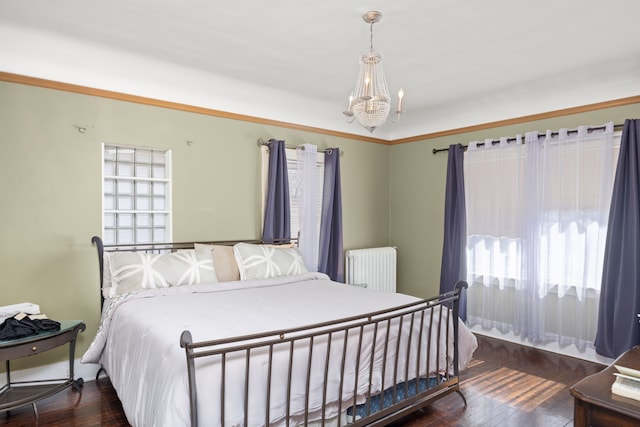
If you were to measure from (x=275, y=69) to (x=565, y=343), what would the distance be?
3657 millimetres

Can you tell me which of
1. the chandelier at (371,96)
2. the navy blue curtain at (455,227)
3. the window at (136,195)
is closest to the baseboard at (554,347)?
the navy blue curtain at (455,227)

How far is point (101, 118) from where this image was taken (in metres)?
3.19

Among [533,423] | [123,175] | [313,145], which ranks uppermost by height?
[313,145]

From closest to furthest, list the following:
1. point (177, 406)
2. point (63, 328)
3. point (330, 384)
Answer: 1. point (177, 406)
2. point (330, 384)
3. point (63, 328)

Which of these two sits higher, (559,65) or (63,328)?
(559,65)

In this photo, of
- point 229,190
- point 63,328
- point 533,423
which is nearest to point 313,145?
point 229,190

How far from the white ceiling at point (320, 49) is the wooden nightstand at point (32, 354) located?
1872 mm

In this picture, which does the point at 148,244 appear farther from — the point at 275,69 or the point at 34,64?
the point at 275,69

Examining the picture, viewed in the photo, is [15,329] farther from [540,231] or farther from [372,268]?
[540,231]

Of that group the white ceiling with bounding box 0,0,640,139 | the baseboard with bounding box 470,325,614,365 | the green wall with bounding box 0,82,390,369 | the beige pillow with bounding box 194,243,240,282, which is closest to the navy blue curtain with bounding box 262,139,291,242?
the green wall with bounding box 0,82,390,369

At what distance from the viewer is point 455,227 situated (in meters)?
4.49

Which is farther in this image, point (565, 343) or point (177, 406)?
point (565, 343)

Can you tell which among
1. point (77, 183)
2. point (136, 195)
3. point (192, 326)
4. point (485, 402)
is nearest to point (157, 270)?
point (136, 195)

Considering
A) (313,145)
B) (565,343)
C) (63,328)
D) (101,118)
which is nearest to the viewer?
(63,328)
